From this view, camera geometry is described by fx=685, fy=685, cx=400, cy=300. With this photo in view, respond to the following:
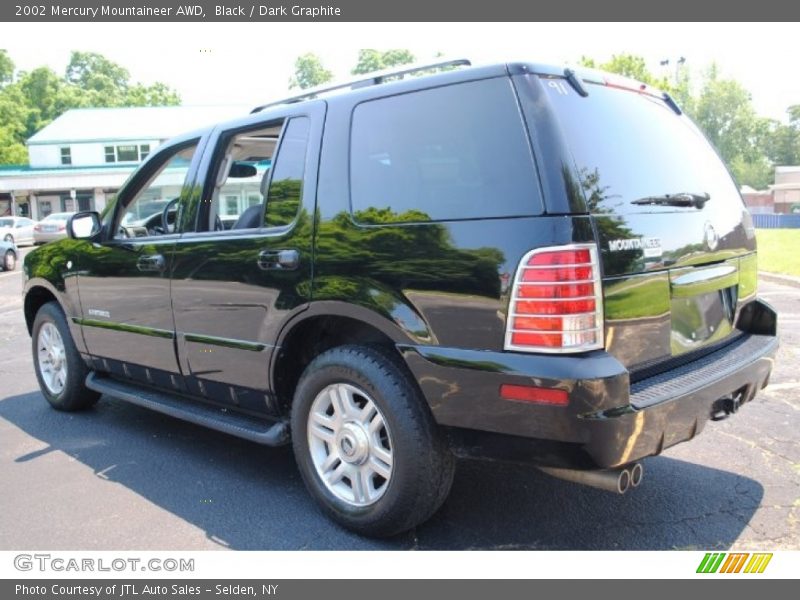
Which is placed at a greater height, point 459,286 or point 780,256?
point 459,286

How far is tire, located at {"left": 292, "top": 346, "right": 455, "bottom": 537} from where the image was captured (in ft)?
9.54

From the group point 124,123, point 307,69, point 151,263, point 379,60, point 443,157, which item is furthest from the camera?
point 307,69

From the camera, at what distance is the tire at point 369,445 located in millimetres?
2908

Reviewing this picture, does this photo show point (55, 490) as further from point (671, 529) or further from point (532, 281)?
point (671, 529)

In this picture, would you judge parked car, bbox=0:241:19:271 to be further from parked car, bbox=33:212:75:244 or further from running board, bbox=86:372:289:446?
running board, bbox=86:372:289:446

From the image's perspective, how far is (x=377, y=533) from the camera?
3.11 m

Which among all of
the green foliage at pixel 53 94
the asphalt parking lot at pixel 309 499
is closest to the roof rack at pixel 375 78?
the asphalt parking lot at pixel 309 499


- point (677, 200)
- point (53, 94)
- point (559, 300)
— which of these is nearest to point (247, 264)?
point (559, 300)

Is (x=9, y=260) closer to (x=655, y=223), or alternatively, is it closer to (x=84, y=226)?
(x=84, y=226)

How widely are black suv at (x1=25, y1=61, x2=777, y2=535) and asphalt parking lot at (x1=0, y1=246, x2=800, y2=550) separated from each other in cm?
36

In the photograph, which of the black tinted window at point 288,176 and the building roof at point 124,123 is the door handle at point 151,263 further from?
the building roof at point 124,123

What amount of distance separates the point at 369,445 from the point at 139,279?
2126 mm

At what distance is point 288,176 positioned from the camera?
3555 mm

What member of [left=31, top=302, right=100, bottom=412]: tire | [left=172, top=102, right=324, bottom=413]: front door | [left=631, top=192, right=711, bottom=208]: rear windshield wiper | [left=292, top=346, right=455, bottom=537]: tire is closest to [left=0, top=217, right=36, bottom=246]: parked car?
[left=31, top=302, right=100, bottom=412]: tire
